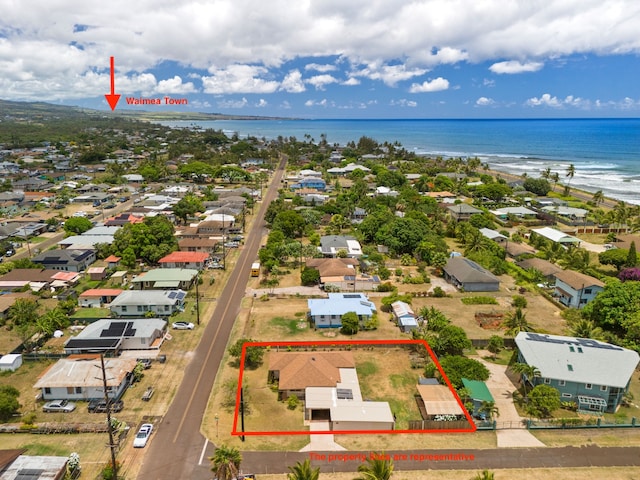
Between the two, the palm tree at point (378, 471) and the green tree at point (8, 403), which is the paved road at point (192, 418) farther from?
the green tree at point (8, 403)

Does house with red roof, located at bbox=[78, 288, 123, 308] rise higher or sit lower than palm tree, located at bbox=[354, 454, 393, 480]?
lower

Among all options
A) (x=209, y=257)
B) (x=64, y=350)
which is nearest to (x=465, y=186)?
(x=209, y=257)

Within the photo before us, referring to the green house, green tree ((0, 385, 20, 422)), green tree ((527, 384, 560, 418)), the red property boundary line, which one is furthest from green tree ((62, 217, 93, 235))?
green tree ((527, 384, 560, 418))

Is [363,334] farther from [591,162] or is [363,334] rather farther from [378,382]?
[591,162]

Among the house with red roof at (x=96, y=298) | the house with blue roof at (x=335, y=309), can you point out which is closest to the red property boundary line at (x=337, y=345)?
the house with blue roof at (x=335, y=309)

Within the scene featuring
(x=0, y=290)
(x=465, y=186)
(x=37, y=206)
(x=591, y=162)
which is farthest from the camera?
(x=591, y=162)

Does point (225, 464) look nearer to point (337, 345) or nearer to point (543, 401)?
point (337, 345)

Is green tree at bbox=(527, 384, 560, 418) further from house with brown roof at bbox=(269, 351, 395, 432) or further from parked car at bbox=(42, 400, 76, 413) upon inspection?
parked car at bbox=(42, 400, 76, 413)
